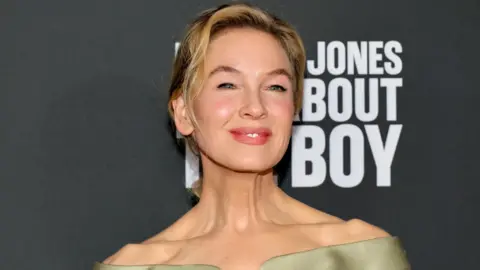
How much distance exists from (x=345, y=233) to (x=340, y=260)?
0.07 m

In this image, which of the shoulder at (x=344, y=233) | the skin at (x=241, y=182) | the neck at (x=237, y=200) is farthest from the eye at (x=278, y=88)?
the shoulder at (x=344, y=233)

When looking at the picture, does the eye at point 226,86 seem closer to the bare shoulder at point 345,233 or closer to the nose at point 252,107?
the nose at point 252,107

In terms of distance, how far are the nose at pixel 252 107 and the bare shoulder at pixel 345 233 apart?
0.80ft

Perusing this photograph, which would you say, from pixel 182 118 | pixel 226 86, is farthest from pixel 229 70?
pixel 182 118

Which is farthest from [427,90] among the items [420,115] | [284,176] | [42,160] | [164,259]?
[42,160]

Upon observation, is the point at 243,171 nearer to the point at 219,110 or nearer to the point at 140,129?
the point at 219,110

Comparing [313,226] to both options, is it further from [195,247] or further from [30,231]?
[30,231]

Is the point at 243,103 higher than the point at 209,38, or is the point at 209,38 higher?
the point at 209,38

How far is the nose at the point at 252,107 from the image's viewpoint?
1.54m

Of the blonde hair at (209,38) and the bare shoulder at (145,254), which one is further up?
the blonde hair at (209,38)

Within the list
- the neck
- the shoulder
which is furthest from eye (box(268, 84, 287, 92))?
the shoulder

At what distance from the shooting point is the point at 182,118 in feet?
5.43

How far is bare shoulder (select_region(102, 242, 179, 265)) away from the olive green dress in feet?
0.08

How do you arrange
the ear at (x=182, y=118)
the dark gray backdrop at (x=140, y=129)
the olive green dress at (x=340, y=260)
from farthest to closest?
the dark gray backdrop at (x=140, y=129) < the ear at (x=182, y=118) < the olive green dress at (x=340, y=260)
